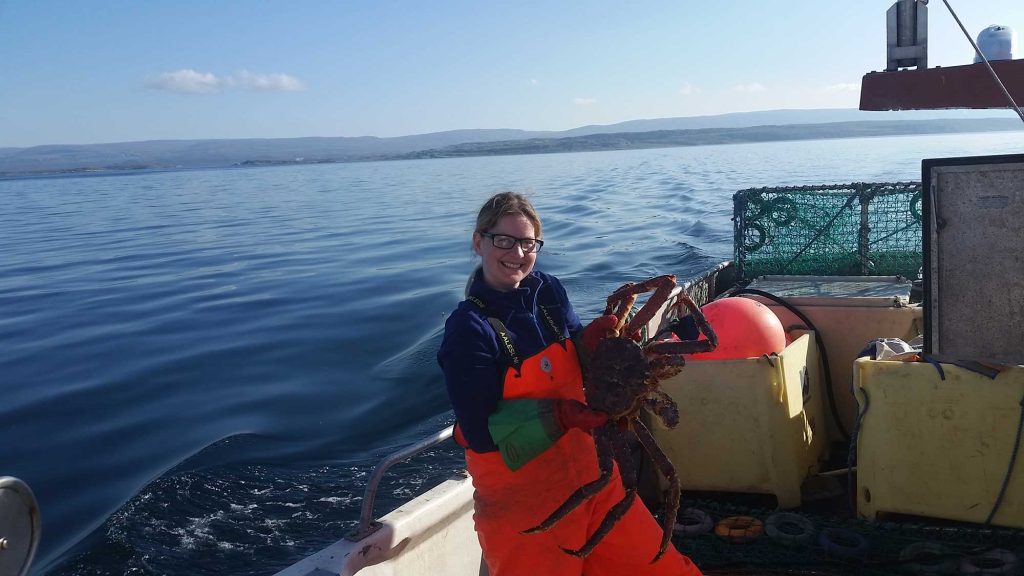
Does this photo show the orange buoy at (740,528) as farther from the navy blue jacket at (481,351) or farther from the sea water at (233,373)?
the sea water at (233,373)

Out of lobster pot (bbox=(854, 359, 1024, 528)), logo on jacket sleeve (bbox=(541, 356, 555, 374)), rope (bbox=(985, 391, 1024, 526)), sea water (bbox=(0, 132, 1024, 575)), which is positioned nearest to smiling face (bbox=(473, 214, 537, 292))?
logo on jacket sleeve (bbox=(541, 356, 555, 374))

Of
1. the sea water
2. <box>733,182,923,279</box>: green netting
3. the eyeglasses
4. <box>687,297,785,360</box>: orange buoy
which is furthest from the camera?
<box>733,182,923,279</box>: green netting

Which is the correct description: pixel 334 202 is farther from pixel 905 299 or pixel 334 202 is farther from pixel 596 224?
pixel 905 299

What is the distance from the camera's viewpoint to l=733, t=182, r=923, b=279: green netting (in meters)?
7.05

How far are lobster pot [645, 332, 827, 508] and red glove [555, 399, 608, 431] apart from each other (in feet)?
6.01

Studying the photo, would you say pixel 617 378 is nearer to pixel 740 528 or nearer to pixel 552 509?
pixel 552 509

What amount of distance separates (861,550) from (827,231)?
14.1ft

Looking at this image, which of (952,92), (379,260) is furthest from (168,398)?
(379,260)

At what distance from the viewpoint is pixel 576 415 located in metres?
2.40

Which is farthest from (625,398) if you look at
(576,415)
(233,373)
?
(233,373)

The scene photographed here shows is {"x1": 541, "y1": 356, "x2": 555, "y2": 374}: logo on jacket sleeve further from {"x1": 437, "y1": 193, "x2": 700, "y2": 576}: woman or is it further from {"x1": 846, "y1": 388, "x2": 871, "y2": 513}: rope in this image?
{"x1": 846, "y1": 388, "x2": 871, "y2": 513}: rope

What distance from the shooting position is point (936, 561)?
11.4ft

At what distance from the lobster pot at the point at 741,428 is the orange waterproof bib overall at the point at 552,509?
1483 mm

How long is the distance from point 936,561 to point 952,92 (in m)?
2.37
